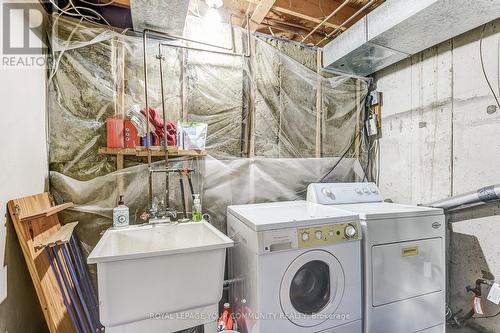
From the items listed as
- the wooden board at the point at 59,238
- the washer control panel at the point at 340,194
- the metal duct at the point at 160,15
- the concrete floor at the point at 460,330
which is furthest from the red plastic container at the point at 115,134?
the concrete floor at the point at 460,330

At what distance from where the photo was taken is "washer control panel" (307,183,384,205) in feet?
7.37

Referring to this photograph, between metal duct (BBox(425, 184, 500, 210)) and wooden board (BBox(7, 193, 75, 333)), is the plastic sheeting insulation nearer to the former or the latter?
wooden board (BBox(7, 193, 75, 333))

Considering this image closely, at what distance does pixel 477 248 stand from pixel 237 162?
2.05 m

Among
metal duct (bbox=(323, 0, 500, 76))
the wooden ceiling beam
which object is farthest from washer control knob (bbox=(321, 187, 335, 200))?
the wooden ceiling beam

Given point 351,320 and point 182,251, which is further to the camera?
point 351,320

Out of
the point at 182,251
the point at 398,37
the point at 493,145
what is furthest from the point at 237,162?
the point at 493,145

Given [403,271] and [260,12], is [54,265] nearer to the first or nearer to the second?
[403,271]

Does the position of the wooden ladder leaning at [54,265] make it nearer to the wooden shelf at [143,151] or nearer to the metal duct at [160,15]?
the wooden shelf at [143,151]

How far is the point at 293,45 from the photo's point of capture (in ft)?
8.33

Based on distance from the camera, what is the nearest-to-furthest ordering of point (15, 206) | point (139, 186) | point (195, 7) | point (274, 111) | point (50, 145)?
point (15, 206) < point (50, 145) < point (139, 186) < point (195, 7) < point (274, 111)

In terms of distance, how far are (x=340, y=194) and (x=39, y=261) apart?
2231 millimetres

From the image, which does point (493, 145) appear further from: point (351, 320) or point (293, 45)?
point (293, 45)

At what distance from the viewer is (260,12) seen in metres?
2.11

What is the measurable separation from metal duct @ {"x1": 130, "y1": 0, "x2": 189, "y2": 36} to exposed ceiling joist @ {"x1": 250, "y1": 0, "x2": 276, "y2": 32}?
67cm
